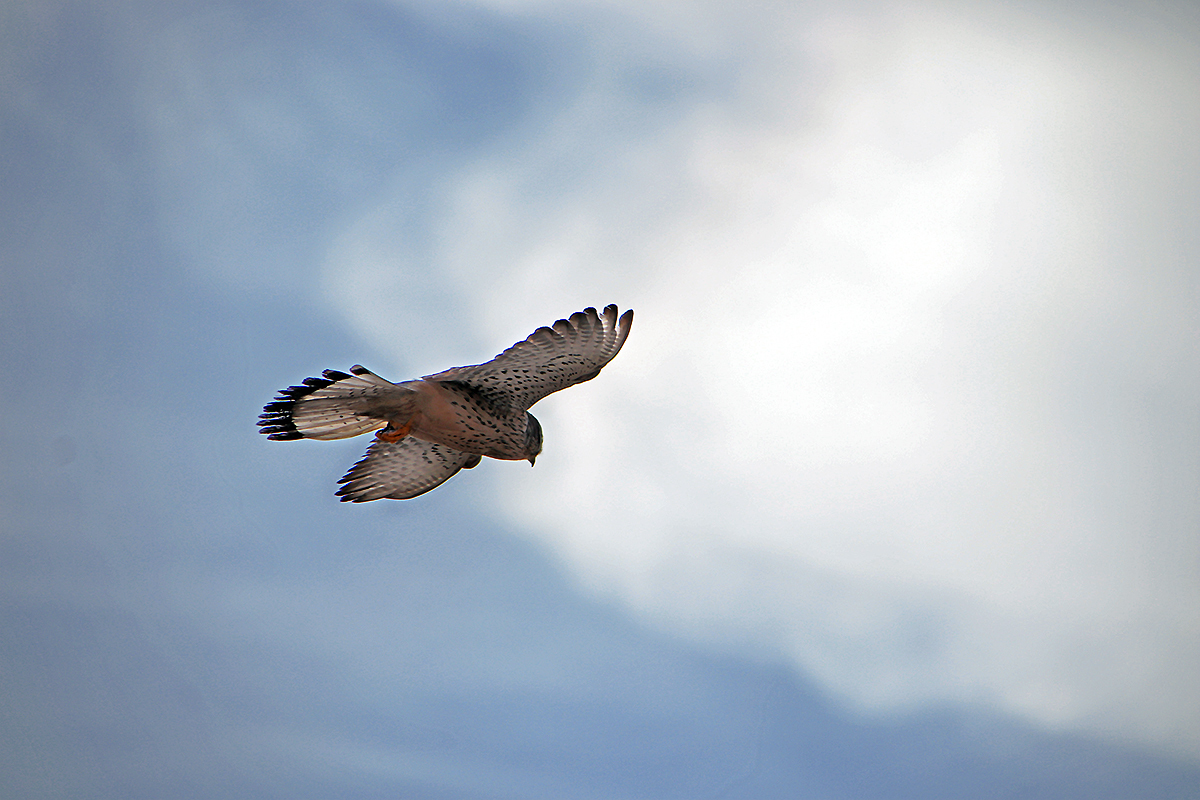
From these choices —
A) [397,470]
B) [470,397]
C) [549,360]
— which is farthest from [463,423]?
[397,470]

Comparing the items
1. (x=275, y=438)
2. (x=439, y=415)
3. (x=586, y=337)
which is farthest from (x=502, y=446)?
(x=275, y=438)

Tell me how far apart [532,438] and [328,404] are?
2193mm

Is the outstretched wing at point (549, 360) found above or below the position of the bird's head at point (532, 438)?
above

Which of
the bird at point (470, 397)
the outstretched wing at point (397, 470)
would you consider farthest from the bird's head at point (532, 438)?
the outstretched wing at point (397, 470)

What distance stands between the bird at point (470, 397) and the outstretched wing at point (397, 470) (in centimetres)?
55

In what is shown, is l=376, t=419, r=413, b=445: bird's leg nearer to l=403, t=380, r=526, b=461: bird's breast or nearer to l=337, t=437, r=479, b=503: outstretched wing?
l=403, t=380, r=526, b=461: bird's breast

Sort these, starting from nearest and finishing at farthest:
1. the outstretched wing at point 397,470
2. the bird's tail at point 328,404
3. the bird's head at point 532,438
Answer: the bird's tail at point 328,404
the bird's head at point 532,438
the outstretched wing at point 397,470

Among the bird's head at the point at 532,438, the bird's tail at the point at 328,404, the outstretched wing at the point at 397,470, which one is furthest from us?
the outstretched wing at the point at 397,470

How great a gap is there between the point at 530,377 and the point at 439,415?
42.3 inches

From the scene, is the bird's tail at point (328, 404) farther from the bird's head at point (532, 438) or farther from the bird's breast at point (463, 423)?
the bird's head at point (532, 438)

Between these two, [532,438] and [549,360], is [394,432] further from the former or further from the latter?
[549,360]

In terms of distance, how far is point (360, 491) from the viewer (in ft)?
38.5

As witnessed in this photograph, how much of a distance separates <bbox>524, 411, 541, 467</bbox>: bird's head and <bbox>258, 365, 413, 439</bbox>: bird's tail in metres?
1.45

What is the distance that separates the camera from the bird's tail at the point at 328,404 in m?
10.0
